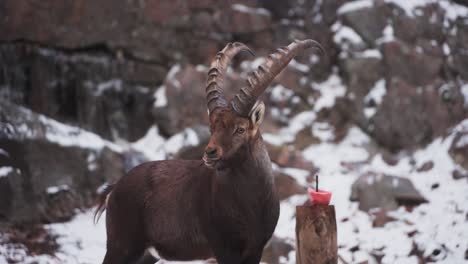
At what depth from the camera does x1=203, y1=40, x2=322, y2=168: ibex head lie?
4062 millimetres

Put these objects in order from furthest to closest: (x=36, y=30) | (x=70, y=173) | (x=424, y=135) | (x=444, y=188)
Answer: (x=36, y=30) < (x=424, y=135) < (x=444, y=188) < (x=70, y=173)

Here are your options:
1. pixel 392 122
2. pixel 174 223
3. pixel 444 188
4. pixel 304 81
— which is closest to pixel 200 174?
pixel 174 223

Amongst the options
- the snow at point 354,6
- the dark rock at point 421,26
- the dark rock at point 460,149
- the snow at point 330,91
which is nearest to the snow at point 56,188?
the snow at point 330,91

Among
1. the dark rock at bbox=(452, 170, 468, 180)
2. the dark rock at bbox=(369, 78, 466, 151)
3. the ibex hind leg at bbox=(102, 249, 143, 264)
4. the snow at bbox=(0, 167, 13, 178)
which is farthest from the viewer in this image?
the dark rock at bbox=(369, 78, 466, 151)

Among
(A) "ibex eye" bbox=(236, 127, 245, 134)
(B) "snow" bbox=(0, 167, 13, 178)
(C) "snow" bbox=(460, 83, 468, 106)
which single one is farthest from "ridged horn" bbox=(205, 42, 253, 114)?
(C) "snow" bbox=(460, 83, 468, 106)

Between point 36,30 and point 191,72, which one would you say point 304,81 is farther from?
point 36,30

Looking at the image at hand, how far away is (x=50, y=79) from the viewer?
38.5 ft

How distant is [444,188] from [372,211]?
1.36m

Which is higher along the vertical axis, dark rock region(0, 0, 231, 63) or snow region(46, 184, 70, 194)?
dark rock region(0, 0, 231, 63)

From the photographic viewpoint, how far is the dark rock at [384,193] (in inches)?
327

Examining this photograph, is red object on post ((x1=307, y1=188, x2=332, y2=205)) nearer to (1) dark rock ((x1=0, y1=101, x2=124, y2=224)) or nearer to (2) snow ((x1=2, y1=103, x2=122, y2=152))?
(1) dark rock ((x1=0, y1=101, x2=124, y2=224))

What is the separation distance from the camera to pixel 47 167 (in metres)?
7.83

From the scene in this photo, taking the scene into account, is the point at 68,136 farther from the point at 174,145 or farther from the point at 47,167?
the point at 174,145

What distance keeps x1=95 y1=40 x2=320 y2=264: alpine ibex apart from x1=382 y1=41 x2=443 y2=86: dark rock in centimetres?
707
